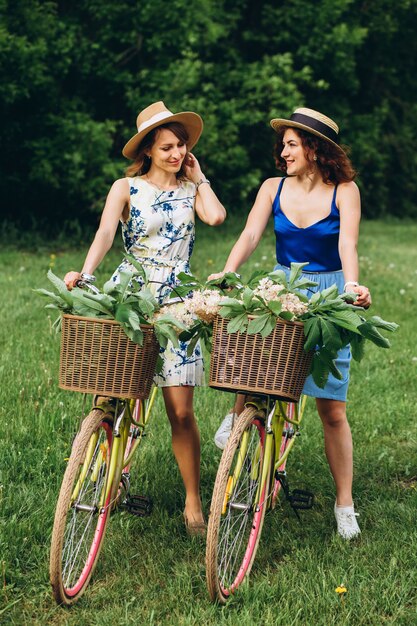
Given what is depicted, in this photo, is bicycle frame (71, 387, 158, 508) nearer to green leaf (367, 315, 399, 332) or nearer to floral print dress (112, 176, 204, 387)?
floral print dress (112, 176, 204, 387)

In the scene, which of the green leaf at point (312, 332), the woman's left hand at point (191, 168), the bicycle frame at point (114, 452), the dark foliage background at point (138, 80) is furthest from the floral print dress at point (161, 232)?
the dark foliage background at point (138, 80)

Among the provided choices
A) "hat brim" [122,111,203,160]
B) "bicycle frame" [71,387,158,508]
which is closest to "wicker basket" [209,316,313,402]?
"bicycle frame" [71,387,158,508]

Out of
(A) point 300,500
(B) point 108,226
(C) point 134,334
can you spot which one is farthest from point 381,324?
(B) point 108,226

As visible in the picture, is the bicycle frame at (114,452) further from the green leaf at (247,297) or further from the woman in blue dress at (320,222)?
the green leaf at (247,297)

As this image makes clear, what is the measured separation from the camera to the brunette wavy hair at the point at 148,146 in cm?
454

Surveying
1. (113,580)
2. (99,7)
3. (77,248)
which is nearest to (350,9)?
(99,7)

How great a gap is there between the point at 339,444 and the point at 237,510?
76 cm

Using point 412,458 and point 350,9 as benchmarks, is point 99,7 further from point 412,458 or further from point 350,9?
point 412,458

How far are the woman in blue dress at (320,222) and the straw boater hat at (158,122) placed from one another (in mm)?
405

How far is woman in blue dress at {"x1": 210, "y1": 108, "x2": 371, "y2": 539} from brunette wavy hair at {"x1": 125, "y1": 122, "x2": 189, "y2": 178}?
18.0 inches

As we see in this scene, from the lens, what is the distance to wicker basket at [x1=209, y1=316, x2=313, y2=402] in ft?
11.9

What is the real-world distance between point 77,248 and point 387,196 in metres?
13.4

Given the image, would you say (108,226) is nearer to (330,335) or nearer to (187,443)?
(187,443)

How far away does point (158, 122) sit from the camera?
445cm
